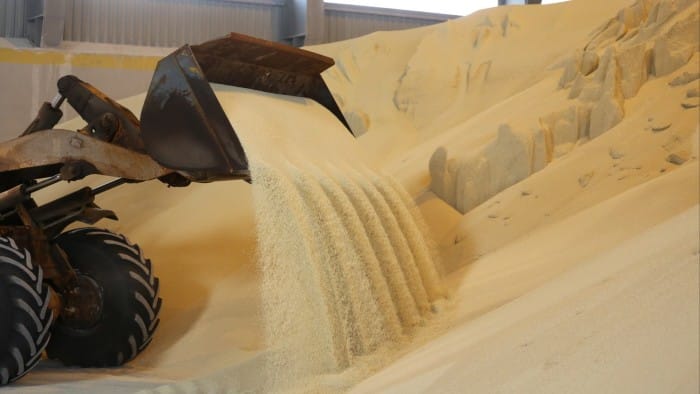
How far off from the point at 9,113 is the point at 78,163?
6.33 meters

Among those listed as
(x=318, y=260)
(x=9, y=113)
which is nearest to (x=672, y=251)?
(x=318, y=260)

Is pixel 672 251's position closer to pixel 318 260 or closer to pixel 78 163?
pixel 318 260

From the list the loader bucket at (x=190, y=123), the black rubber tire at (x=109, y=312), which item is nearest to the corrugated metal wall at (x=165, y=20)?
the black rubber tire at (x=109, y=312)

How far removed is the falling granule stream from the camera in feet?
14.9

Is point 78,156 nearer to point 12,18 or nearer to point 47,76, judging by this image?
point 47,76

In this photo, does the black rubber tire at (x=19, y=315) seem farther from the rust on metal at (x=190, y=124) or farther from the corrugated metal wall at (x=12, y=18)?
the corrugated metal wall at (x=12, y=18)

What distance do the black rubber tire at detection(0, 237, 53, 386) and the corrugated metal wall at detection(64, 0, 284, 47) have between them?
8.05 meters

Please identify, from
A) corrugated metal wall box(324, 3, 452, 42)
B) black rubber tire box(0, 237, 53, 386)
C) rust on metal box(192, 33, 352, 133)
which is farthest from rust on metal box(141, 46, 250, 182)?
corrugated metal wall box(324, 3, 452, 42)

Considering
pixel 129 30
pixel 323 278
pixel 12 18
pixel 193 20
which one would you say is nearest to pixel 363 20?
pixel 193 20

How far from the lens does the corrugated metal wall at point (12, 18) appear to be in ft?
40.0

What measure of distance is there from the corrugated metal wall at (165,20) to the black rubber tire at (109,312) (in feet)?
24.5

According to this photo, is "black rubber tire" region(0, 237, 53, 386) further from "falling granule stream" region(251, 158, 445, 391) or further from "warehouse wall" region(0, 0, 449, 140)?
"warehouse wall" region(0, 0, 449, 140)

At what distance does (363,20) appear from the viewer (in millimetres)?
14484

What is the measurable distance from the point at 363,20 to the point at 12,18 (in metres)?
5.07
